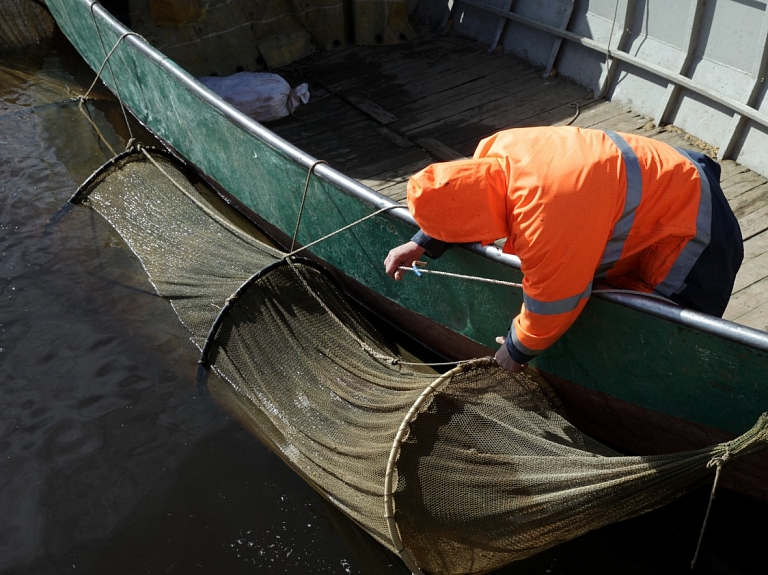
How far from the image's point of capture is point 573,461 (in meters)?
3.31

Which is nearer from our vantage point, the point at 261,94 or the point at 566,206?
the point at 566,206

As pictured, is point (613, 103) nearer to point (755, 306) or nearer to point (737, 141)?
point (737, 141)

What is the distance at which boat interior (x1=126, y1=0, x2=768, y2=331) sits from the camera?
5895 mm

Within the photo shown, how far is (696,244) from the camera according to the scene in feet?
10.4

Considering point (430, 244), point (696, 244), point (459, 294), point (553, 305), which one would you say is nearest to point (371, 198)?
point (459, 294)

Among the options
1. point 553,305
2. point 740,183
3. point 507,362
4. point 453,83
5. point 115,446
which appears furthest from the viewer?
point 453,83

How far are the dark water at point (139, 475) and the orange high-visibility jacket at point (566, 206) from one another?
5.43ft

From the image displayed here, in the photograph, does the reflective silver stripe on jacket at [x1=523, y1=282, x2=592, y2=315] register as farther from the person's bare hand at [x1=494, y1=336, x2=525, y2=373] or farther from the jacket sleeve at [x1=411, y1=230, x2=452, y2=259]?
the jacket sleeve at [x1=411, y1=230, x2=452, y2=259]

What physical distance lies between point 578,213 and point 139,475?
3035 millimetres

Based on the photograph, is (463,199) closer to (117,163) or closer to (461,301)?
(461,301)

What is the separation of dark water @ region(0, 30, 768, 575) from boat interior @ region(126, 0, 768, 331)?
6.42 feet

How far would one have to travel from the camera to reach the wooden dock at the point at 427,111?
5.90 meters

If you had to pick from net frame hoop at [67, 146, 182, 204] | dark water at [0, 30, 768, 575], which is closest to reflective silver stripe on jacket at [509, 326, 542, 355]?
dark water at [0, 30, 768, 575]

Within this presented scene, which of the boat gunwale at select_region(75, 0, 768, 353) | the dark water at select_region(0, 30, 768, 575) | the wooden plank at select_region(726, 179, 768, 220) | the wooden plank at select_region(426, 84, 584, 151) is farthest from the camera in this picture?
the wooden plank at select_region(426, 84, 584, 151)
